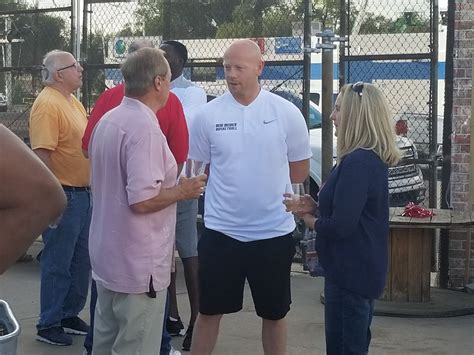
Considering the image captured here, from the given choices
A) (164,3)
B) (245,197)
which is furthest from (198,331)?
(164,3)

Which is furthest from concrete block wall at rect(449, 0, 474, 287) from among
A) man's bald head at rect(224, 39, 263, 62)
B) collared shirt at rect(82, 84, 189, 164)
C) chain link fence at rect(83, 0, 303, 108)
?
collared shirt at rect(82, 84, 189, 164)

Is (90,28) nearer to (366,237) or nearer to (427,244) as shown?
(427,244)

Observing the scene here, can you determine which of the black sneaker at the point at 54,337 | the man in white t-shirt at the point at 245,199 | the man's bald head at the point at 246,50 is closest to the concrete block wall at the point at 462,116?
the man in white t-shirt at the point at 245,199

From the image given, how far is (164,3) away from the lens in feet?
28.6

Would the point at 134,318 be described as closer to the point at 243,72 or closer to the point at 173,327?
the point at 243,72

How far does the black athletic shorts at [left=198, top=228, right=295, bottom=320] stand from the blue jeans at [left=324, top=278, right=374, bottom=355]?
53 centimetres

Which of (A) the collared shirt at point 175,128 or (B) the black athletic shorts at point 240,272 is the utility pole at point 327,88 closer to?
(A) the collared shirt at point 175,128

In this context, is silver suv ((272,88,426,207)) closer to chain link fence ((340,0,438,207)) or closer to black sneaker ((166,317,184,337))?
chain link fence ((340,0,438,207))

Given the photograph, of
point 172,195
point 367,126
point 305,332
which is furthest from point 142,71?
point 305,332

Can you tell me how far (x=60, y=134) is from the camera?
598 cm

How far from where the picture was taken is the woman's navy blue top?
4.32m

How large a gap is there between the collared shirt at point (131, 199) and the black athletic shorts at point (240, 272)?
568mm

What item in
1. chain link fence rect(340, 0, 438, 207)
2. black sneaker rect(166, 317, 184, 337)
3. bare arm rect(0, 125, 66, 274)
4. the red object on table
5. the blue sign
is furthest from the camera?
the blue sign

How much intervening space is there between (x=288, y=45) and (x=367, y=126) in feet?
12.2
